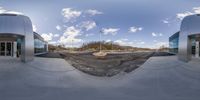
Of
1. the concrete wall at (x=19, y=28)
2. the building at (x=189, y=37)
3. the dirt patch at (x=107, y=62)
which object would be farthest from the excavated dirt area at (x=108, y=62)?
the concrete wall at (x=19, y=28)

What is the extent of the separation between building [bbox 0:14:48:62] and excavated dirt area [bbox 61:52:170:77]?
0.78 ft

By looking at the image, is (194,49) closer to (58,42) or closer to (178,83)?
(178,83)

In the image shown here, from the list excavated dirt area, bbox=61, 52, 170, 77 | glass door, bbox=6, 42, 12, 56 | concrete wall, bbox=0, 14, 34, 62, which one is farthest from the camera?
excavated dirt area, bbox=61, 52, 170, 77

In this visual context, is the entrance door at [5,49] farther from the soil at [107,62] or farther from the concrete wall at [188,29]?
the concrete wall at [188,29]

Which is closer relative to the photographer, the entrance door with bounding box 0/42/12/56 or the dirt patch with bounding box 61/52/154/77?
the entrance door with bounding box 0/42/12/56

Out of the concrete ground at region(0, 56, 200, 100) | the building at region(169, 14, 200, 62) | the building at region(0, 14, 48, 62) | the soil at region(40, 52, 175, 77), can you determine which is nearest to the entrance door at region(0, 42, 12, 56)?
the building at region(0, 14, 48, 62)

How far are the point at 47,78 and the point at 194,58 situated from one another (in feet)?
3.26

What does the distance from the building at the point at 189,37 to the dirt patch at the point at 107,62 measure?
0.75ft

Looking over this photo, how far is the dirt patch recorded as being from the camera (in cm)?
142

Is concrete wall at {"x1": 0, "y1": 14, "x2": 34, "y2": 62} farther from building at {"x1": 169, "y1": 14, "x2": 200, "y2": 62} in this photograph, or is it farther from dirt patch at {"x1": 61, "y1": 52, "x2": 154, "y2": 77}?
building at {"x1": 169, "y1": 14, "x2": 200, "y2": 62}

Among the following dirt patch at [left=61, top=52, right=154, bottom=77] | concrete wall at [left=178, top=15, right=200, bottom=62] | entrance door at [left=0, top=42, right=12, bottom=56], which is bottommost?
dirt patch at [left=61, top=52, right=154, bottom=77]

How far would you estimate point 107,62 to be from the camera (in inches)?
55.6

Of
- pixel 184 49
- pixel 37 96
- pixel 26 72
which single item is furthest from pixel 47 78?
pixel 184 49

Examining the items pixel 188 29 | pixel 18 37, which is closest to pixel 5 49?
pixel 18 37
